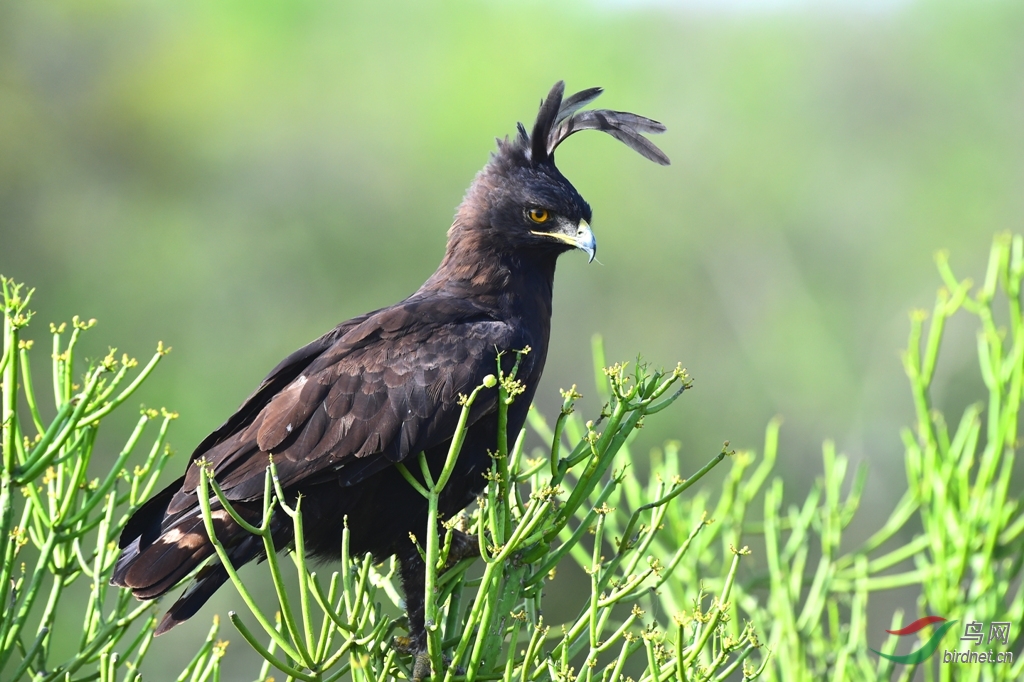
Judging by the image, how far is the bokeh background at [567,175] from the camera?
17.5 metres

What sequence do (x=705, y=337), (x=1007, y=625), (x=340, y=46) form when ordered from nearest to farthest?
1. (x=1007, y=625)
2. (x=705, y=337)
3. (x=340, y=46)

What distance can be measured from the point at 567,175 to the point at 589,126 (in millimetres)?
17138

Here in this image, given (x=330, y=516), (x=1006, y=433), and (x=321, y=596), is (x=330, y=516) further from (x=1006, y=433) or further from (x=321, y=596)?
(x=1006, y=433)

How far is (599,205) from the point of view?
71.8 feet

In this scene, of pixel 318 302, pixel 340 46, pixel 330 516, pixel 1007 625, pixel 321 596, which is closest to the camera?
pixel 321 596

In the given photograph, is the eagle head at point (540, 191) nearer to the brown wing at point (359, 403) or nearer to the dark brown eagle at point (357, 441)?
the dark brown eagle at point (357, 441)

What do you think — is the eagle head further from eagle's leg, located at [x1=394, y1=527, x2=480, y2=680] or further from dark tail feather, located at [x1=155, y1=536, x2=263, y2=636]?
dark tail feather, located at [x1=155, y1=536, x2=263, y2=636]

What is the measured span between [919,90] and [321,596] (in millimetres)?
26153

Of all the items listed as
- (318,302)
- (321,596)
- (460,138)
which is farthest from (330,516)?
(460,138)

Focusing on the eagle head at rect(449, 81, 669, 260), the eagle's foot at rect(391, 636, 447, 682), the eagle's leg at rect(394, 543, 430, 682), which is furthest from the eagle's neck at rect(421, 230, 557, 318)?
the eagle's foot at rect(391, 636, 447, 682)

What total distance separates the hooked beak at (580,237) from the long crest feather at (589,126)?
Result: 0.37 m

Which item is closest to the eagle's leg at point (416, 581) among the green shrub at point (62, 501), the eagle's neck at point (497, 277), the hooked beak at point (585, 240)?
the green shrub at point (62, 501)

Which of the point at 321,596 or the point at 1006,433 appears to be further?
the point at 1006,433

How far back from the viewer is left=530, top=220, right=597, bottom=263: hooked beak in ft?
14.0
